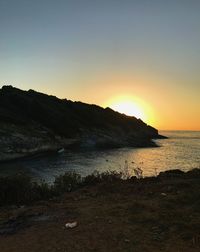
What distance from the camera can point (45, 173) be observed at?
4347 cm

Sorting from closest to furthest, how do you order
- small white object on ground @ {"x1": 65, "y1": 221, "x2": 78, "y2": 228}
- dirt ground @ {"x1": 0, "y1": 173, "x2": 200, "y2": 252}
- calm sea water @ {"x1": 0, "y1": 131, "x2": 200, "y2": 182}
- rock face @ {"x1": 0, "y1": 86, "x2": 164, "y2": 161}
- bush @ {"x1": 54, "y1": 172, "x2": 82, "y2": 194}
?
dirt ground @ {"x1": 0, "y1": 173, "x2": 200, "y2": 252} → small white object on ground @ {"x1": 65, "y1": 221, "x2": 78, "y2": 228} → bush @ {"x1": 54, "y1": 172, "x2": 82, "y2": 194} → calm sea water @ {"x1": 0, "y1": 131, "x2": 200, "y2": 182} → rock face @ {"x1": 0, "y1": 86, "x2": 164, "y2": 161}

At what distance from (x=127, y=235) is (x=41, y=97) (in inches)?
4361

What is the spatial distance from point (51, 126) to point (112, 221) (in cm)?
8719

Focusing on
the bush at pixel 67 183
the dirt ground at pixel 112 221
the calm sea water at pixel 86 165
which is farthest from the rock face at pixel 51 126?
the dirt ground at pixel 112 221

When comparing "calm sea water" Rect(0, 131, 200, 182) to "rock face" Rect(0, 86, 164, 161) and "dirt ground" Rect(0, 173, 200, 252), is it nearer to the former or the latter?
"rock face" Rect(0, 86, 164, 161)

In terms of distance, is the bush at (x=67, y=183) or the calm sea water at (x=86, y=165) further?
the calm sea water at (x=86, y=165)

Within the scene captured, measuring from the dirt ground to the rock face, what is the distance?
48632 mm

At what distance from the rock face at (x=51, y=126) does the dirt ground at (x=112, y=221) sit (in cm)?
4863

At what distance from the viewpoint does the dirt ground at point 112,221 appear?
910 cm

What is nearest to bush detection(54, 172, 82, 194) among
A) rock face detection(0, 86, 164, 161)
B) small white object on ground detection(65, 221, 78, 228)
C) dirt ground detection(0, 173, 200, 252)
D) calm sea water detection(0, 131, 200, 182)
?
dirt ground detection(0, 173, 200, 252)

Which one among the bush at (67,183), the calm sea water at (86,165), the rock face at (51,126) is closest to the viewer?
the bush at (67,183)

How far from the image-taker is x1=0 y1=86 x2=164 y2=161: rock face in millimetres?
70000

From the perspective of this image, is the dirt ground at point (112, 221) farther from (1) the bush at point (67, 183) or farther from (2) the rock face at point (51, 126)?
(2) the rock face at point (51, 126)

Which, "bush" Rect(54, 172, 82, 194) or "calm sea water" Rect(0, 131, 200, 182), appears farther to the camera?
"calm sea water" Rect(0, 131, 200, 182)
